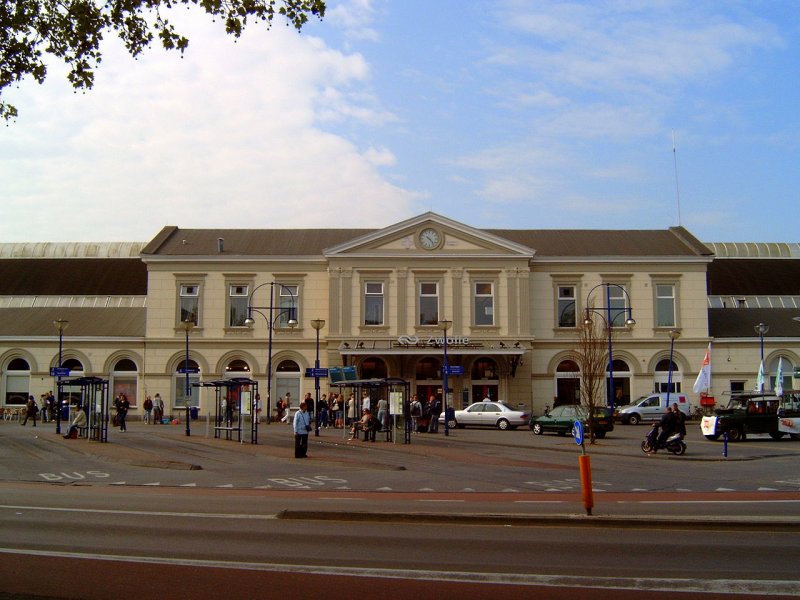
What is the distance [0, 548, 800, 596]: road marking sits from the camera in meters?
8.63

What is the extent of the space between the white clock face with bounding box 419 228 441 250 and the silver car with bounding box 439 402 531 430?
38.6 ft

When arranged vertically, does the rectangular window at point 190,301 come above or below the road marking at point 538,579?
above

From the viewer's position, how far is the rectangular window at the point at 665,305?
51594mm

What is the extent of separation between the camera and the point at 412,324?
1983 inches

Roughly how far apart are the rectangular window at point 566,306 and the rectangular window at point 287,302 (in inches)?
644

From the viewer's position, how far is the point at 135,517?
14.0m

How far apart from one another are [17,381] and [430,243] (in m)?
26.7

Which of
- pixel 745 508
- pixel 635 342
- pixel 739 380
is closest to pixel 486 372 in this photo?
pixel 635 342

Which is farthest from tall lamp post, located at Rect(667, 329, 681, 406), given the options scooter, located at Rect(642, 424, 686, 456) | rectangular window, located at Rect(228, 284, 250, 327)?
rectangular window, located at Rect(228, 284, 250, 327)

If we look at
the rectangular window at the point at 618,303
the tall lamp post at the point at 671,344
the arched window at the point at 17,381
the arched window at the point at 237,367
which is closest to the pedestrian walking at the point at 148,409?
the arched window at the point at 237,367

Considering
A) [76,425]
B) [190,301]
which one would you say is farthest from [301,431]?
[190,301]

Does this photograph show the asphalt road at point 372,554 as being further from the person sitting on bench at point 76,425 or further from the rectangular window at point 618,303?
the rectangular window at point 618,303

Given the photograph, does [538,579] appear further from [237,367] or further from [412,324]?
[237,367]

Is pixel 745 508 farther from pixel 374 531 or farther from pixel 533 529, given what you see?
pixel 374 531
